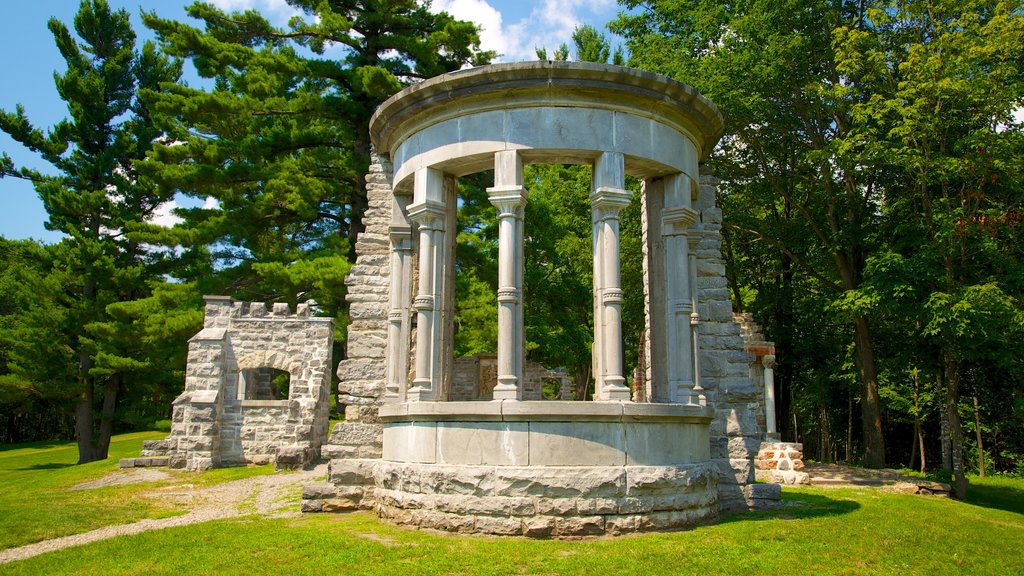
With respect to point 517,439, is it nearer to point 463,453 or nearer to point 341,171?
point 463,453

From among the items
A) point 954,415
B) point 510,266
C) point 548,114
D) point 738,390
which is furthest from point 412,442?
point 954,415

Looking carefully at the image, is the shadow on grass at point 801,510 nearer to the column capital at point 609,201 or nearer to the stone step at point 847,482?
the stone step at point 847,482

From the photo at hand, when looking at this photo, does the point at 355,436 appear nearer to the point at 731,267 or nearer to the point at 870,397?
the point at 870,397

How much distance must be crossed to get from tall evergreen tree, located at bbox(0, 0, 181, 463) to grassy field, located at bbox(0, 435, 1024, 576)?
16265mm

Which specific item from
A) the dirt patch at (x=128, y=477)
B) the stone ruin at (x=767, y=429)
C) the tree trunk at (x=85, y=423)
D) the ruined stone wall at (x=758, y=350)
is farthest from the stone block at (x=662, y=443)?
the tree trunk at (x=85, y=423)

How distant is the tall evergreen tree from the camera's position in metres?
23.2

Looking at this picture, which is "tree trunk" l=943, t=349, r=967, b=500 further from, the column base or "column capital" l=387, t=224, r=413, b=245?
"column capital" l=387, t=224, r=413, b=245

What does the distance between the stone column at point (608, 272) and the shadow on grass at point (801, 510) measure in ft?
7.42

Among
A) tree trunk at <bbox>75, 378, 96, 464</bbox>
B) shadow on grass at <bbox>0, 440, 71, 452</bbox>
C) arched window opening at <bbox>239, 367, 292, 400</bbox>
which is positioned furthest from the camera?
shadow on grass at <bbox>0, 440, 71, 452</bbox>

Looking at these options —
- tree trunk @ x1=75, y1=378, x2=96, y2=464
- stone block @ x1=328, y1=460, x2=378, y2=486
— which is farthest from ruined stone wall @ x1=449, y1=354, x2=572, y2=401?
tree trunk @ x1=75, y1=378, x2=96, y2=464

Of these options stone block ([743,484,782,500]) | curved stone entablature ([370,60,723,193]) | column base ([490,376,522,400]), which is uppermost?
curved stone entablature ([370,60,723,193])

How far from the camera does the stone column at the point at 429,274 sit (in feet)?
29.3

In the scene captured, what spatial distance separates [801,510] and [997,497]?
891 cm

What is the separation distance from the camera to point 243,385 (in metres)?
18.7
